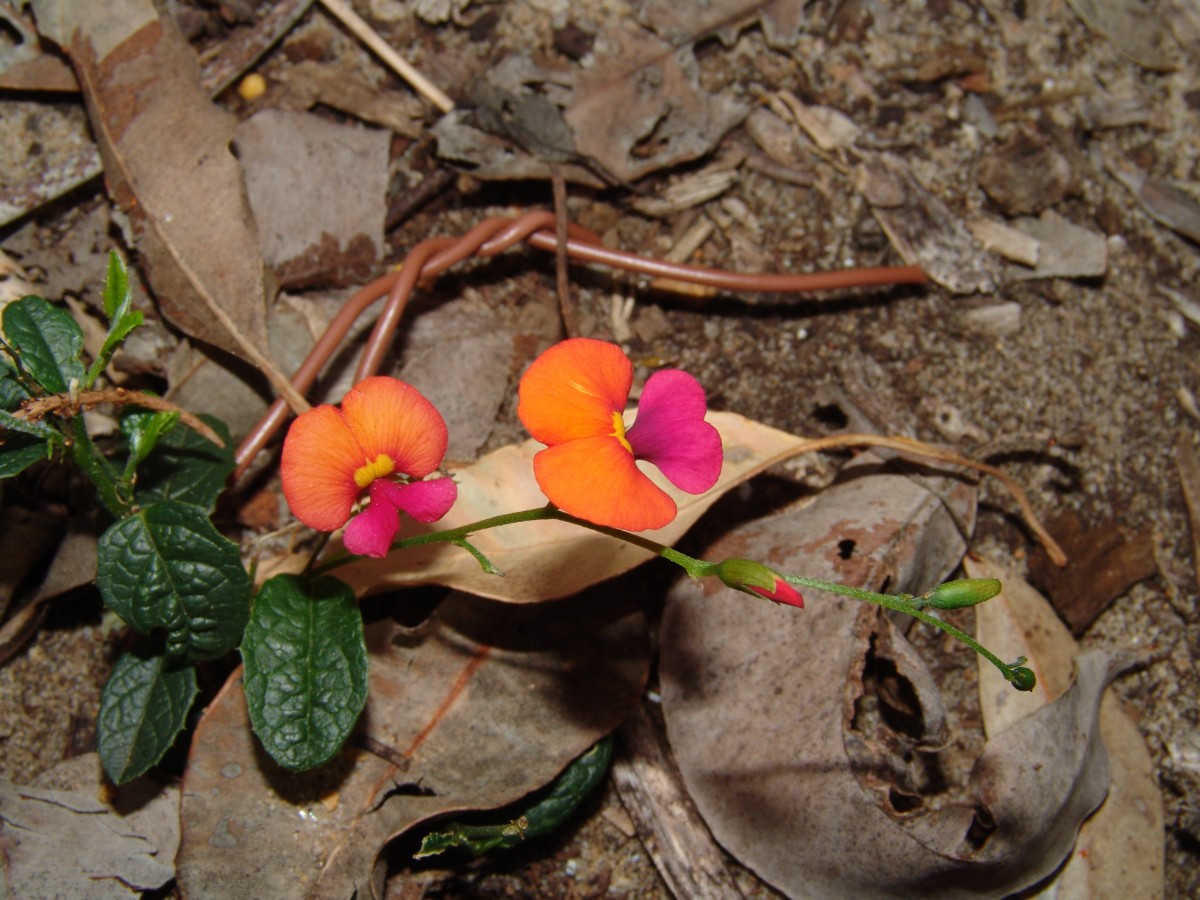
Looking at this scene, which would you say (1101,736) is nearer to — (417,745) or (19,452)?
(417,745)

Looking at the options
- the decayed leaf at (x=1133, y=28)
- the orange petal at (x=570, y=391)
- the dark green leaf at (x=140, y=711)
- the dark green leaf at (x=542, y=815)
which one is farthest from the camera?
the decayed leaf at (x=1133, y=28)

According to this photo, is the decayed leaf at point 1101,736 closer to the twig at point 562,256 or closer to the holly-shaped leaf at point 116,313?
the twig at point 562,256

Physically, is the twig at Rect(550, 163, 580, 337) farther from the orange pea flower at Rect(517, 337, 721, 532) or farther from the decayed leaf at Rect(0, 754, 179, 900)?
the decayed leaf at Rect(0, 754, 179, 900)

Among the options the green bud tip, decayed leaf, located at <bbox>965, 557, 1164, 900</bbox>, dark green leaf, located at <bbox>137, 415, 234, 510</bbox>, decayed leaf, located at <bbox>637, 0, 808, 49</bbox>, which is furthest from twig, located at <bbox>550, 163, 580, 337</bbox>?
the green bud tip

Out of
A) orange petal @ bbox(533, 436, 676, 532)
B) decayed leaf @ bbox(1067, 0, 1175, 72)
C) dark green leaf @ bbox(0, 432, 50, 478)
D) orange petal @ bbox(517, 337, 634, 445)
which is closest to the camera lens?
orange petal @ bbox(533, 436, 676, 532)

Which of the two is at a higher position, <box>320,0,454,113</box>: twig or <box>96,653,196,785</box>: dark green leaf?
<box>320,0,454,113</box>: twig

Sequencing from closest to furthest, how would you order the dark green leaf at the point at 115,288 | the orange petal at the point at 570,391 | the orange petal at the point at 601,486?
1. the orange petal at the point at 601,486
2. the orange petal at the point at 570,391
3. the dark green leaf at the point at 115,288

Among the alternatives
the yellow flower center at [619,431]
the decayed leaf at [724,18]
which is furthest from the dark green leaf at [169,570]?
the decayed leaf at [724,18]

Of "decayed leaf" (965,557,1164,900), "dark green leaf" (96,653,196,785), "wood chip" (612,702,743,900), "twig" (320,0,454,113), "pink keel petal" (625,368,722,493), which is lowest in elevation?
"decayed leaf" (965,557,1164,900)
